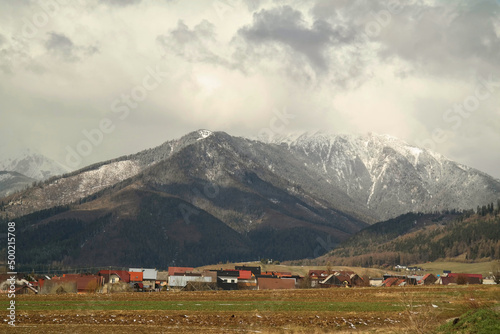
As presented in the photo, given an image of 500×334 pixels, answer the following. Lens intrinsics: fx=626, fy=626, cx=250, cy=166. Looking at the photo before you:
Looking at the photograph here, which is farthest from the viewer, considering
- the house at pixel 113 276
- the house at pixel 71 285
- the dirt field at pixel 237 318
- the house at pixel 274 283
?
the house at pixel 274 283

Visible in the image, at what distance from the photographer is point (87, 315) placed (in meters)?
71.9

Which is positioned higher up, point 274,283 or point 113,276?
point 113,276

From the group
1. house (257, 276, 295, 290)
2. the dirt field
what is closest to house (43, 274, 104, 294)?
house (257, 276, 295, 290)

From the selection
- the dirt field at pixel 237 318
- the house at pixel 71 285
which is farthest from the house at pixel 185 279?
the dirt field at pixel 237 318

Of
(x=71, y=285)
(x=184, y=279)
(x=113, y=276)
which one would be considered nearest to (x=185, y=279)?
(x=184, y=279)

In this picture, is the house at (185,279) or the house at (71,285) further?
the house at (185,279)

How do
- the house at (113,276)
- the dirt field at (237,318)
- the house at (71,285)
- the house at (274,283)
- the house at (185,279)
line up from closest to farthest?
the dirt field at (237,318) < the house at (71,285) < the house at (113,276) < the house at (185,279) < the house at (274,283)

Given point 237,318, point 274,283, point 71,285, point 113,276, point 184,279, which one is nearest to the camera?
point 237,318

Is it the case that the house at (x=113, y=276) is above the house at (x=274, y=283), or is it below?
above

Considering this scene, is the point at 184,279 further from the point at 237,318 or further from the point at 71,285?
the point at 237,318

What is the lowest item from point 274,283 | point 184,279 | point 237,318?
point 237,318

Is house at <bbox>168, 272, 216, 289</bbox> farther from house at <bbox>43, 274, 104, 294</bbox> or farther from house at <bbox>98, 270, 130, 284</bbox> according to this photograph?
house at <bbox>43, 274, 104, 294</bbox>

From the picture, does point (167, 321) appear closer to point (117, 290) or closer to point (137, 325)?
point (137, 325)

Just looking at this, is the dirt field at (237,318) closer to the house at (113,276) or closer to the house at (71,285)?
the house at (71,285)
